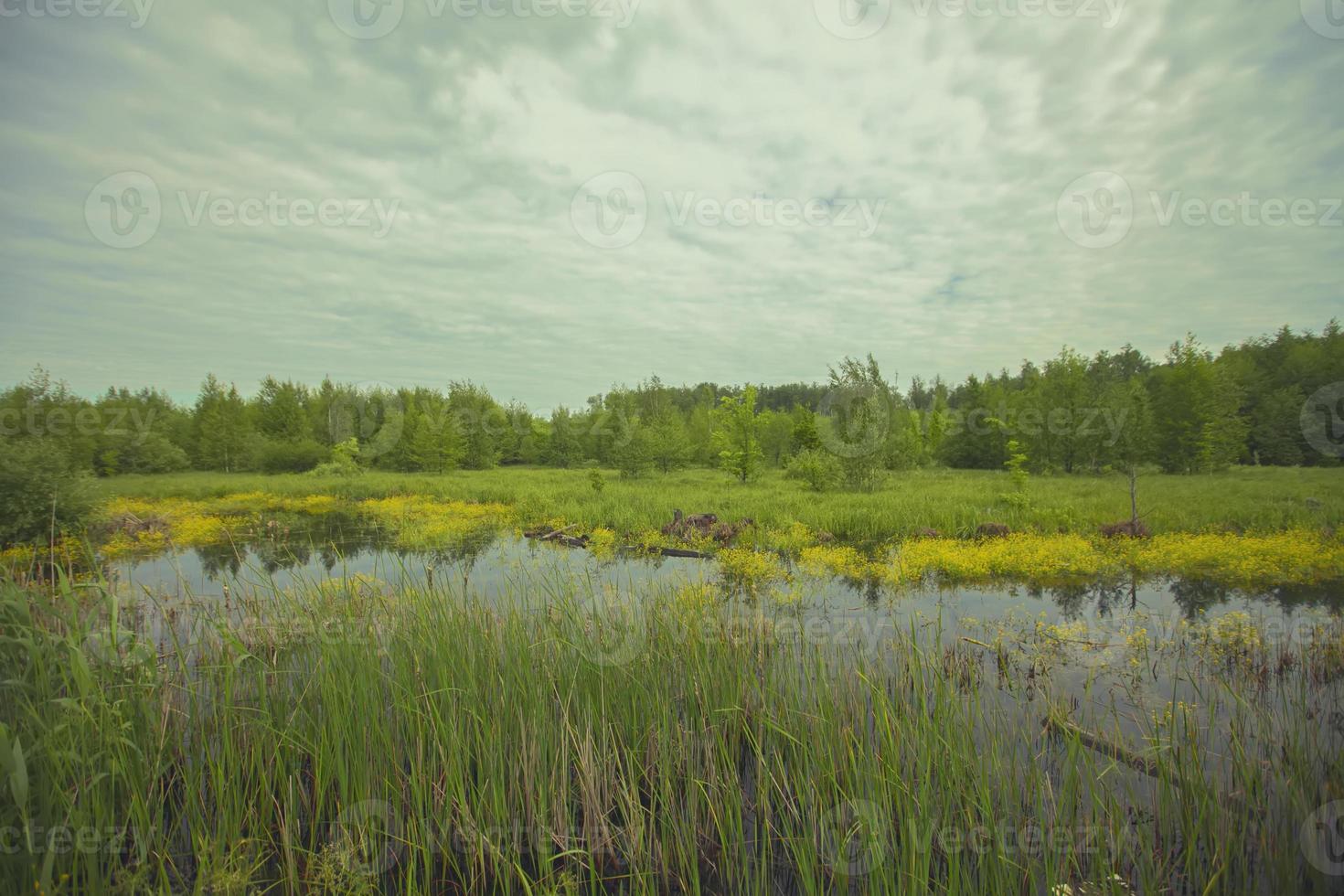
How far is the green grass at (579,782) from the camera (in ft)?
9.76

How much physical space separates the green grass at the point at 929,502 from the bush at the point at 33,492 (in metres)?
9.28

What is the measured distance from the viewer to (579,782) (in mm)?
4008

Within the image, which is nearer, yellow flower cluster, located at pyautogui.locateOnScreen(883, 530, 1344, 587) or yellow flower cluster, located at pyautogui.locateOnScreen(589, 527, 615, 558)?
yellow flower cluster, located at pyautogui.locateOnScreen(883, 530, 1344, 587)

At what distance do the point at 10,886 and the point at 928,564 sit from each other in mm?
12517

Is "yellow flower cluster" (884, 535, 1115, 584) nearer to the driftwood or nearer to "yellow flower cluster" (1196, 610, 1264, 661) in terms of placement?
"yellow flower cluster" (1196, 610, 1264, 661)

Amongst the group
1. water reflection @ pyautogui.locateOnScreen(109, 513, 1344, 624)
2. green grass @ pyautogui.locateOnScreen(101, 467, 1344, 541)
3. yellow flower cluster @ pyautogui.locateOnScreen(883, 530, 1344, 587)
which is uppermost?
green grass @ pyautogui.locateOnScreen(101, 467, 1344, 541)

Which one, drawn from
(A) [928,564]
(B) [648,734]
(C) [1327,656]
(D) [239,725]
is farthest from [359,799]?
(A) [928,564]

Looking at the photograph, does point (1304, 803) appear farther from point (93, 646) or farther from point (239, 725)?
point (93, 646)

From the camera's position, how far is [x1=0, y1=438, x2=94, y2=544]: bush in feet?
40.7

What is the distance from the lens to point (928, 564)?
1131 centimetres

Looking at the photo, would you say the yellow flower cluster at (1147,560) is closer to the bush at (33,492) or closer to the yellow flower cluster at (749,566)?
the yellow flower cluster at (749,566)

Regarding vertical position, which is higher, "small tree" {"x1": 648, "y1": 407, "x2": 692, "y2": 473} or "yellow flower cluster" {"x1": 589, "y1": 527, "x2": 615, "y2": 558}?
"small tree" {"x1": 648, "y1": 407, "x2": 692, "y2": 473}

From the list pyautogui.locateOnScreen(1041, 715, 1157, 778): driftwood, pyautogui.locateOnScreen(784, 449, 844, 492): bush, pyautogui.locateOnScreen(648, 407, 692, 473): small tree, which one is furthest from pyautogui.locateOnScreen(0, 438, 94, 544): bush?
pyautogui.locateOnScreen(784, 449, 844, 492): bush

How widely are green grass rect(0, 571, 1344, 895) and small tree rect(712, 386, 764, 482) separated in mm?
21851
